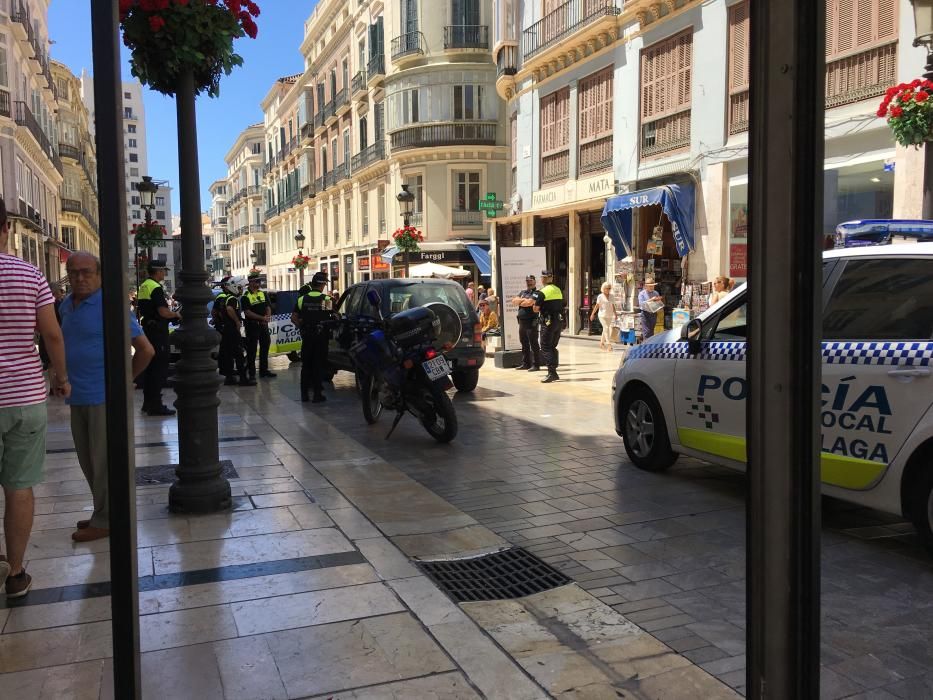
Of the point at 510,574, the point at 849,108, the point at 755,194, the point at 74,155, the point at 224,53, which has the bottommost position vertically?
the point at 510,574

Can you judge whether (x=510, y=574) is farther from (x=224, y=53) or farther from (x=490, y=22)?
(x=490, y=22)

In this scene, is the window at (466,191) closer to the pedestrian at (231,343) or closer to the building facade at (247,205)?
the pedestrian at (231,343)

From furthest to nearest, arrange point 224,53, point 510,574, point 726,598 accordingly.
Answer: point 224,53 → point 510,574 → point 726,598

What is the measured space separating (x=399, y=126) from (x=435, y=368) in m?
28.4

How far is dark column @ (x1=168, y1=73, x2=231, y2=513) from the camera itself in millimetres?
→ 5645

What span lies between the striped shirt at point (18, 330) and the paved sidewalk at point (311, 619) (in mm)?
1055

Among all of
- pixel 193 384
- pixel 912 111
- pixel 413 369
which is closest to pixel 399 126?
pixel 413 369

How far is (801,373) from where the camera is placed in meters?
1.80

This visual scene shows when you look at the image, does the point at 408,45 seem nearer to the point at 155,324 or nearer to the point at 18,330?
the point at 155,324

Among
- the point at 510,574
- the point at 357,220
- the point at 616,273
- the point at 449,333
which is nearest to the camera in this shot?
the point at 510,574

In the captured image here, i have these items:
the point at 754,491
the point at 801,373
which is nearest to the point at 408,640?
the point at 754,491

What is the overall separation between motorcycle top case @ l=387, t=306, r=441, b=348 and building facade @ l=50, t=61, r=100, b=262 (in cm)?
4887

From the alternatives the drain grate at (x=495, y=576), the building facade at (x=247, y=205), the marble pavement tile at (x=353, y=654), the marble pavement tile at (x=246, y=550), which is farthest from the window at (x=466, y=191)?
the building facade at (x=247, y=205)

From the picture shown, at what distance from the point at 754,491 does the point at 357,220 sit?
41743 mm
